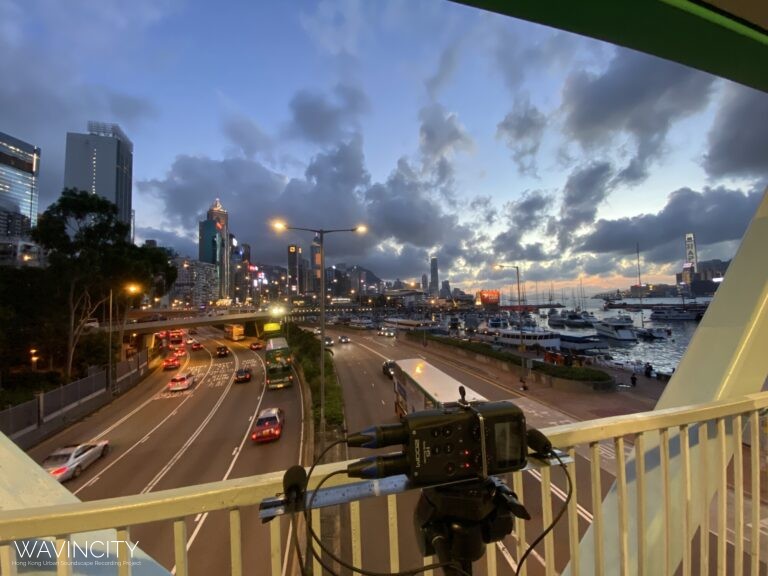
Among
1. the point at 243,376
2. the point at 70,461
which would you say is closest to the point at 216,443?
the point at 70,461

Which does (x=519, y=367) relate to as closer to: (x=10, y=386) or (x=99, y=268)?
(x=99, y=268)

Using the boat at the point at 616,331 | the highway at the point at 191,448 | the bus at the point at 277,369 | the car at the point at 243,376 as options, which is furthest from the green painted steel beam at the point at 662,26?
the boat at the point at 616,331

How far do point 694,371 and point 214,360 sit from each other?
35.2m

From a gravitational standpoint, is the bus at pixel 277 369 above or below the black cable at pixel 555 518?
below

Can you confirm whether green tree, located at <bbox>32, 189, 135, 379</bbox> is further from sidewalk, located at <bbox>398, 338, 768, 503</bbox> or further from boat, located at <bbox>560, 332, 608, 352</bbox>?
boat, located at <bbox>560, 332, 608, 352</bbox>

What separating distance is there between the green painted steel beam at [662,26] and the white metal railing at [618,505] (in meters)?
1.94

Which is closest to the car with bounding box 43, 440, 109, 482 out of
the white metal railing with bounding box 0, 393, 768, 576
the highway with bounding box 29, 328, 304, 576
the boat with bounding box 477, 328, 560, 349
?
the highway with bounding box 29, 328, 304, 576

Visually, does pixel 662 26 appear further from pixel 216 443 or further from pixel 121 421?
pixel 121 421

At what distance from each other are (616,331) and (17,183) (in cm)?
11898

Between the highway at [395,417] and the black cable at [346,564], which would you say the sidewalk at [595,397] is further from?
the black cable at [346,564]

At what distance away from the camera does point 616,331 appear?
50.4 m

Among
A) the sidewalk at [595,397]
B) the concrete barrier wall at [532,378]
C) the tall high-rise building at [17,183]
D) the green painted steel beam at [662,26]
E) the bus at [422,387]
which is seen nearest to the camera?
the green painted steel beam at [662,26]

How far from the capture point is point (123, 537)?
39.4 inches

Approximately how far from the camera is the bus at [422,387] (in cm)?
948
